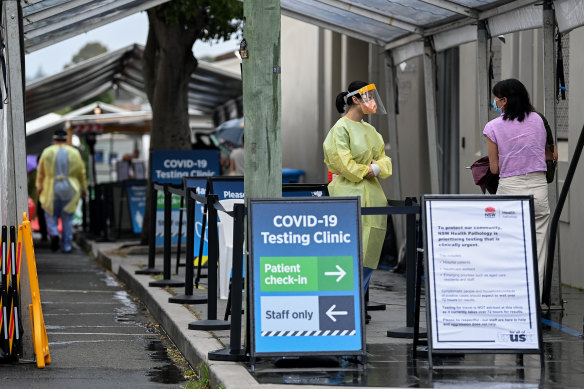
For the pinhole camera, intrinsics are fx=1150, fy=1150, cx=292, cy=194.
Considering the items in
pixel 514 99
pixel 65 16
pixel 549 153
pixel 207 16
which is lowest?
pixel 549 153

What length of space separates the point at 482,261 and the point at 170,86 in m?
11.3

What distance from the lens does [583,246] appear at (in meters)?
11.4

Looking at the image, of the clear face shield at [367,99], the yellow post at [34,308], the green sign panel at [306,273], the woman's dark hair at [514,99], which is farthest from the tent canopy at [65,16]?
the green sign panel at [306,273]

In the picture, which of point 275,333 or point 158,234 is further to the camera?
point 158,234

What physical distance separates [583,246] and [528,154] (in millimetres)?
2816

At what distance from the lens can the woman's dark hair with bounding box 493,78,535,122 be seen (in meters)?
8.92

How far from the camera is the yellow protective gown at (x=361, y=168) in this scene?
8.66 m

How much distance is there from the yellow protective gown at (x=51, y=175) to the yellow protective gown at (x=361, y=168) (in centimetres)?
1133

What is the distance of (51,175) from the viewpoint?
19359mm

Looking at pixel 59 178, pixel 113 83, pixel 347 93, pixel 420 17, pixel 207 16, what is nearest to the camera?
pixel 347 93

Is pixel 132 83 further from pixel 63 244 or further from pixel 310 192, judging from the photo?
pixel 310 192

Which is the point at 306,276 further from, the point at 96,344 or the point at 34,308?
the point at 96,344

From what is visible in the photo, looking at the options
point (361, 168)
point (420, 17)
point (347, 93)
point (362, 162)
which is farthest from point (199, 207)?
point (361, 168)

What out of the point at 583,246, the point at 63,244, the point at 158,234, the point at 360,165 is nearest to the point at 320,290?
the point at 360,165
